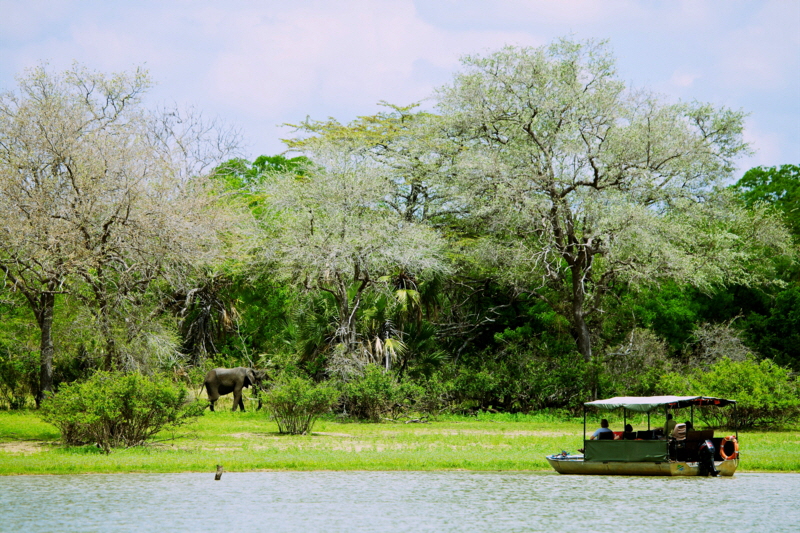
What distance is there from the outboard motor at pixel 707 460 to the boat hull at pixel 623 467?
93mm

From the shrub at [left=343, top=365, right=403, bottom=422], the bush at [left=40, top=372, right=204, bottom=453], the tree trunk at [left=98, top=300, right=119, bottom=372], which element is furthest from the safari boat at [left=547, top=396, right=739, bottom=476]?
the tree trunk at [left=98, top=300, right=119, bottom=372]

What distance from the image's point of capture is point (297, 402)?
21.6m

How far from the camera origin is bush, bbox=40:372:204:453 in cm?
1727

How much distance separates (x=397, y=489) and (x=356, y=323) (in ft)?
50.9

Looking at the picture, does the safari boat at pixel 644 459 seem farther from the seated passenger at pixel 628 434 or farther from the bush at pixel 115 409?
the bush at pixel 115 409

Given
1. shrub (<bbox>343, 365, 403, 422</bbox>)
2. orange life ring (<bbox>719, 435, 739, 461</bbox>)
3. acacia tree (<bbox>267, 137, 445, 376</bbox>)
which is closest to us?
orange life ring (<bbox>719, 435, 739, 461</bbox>)

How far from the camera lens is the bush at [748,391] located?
24.0 m

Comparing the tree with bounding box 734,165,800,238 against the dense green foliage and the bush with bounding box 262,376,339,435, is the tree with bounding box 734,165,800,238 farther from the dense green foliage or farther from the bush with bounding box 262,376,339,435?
the bush with bounding box 262,376,339,435

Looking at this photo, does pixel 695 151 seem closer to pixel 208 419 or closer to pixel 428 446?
pixel 428 446

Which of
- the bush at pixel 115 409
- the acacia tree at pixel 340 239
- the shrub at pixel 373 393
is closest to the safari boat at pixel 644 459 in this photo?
the bush at pixel 115 409

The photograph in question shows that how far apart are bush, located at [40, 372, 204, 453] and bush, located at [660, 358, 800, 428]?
14.5 m

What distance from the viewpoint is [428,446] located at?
779 inches

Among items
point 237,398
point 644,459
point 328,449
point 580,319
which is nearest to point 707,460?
point 644,459

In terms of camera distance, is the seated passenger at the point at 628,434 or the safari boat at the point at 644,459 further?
the seated passenger at the point at 628,434
